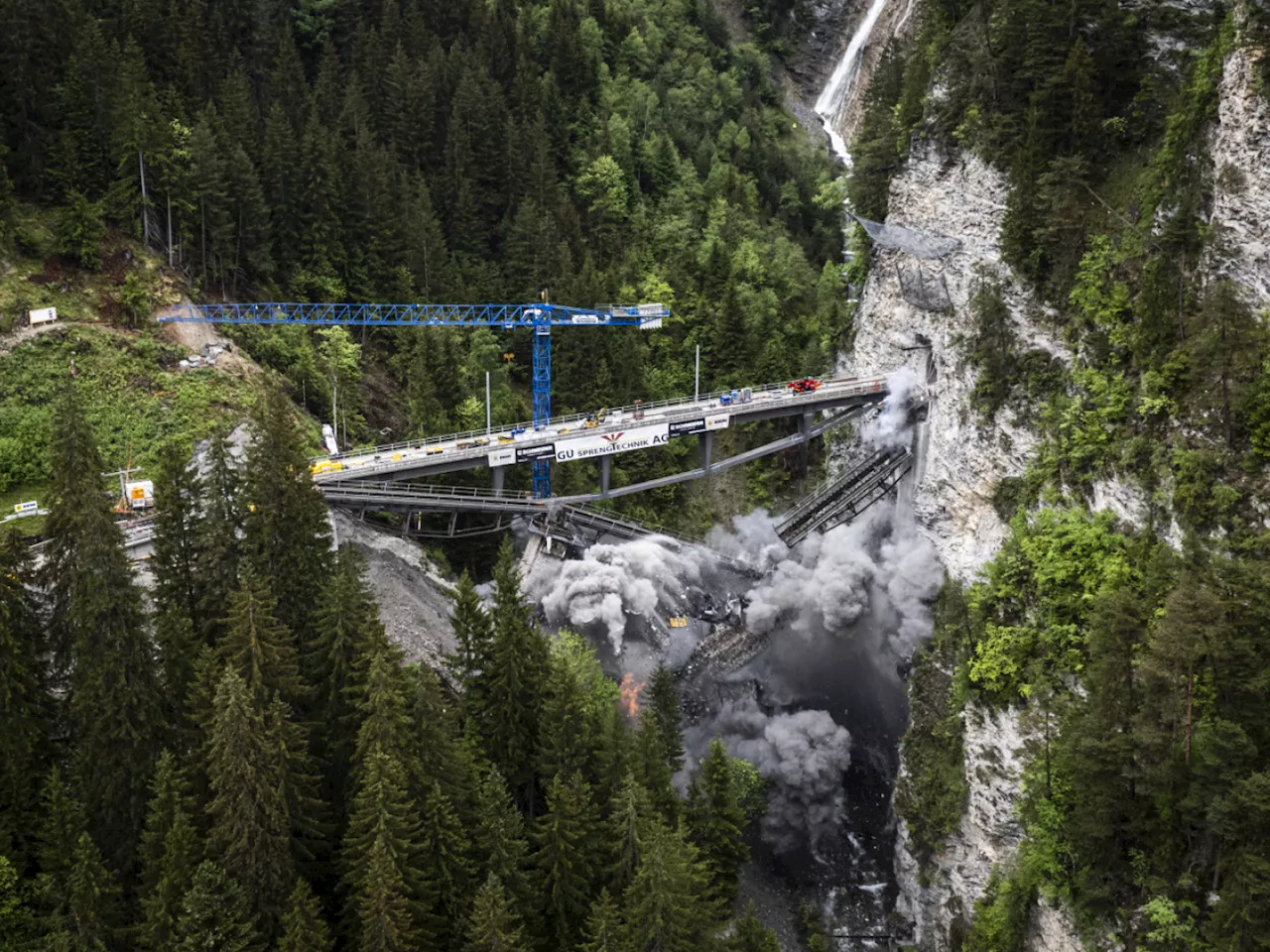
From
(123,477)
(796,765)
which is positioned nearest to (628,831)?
(796,765)

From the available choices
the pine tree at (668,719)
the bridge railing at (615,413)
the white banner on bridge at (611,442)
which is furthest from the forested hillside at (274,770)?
the white banner on bridge at (611,442)

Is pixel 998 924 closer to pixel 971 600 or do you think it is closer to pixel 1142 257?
pixel 971 600

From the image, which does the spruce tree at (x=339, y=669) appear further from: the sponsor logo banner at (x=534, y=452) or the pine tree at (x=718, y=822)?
the sponsor logo banner at (x=534, y=452)

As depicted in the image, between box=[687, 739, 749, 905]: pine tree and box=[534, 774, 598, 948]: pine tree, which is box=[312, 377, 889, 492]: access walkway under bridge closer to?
box=[687, 739, 749, 905]: pine tree

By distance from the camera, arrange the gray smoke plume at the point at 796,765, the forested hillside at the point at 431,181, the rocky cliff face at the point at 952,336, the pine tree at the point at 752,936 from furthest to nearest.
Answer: the forested hillside at the point at 431,181
the gray smoke plume at the point at 796,765
the rocky cliff face at the point at 952,336
the pine tree at the point at 752,936

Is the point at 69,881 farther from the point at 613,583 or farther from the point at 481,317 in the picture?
the point at 481,317

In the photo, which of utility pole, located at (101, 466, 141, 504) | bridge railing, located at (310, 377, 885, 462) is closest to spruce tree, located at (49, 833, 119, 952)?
utility pole, located at (101, 466, 141, 504)
